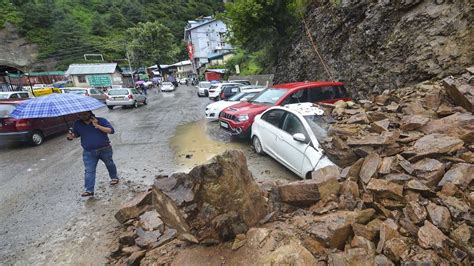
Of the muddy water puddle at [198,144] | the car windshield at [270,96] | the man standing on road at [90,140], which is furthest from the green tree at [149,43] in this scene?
the man standing on road at [90,140]

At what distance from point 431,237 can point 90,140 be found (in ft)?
17.2

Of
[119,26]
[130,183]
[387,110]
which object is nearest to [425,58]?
[387,110]

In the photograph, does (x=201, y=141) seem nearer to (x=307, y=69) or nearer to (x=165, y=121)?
(x=165, y=121)

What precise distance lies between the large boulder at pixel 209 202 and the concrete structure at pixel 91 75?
45549 mm

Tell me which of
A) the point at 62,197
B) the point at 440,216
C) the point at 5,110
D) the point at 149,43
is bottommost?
the point at 62,197

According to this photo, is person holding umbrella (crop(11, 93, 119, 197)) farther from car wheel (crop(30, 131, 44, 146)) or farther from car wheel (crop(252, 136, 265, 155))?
car wheel (crop(30, 131, 44, 146))

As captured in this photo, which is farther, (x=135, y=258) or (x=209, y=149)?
(x=209, y=149)

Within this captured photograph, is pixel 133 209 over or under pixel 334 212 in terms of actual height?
under

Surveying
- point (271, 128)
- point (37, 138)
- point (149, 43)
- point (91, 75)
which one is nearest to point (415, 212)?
point (271, 128)

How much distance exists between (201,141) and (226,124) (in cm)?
109

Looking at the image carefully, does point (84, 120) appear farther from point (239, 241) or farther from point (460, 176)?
point (460, 176)

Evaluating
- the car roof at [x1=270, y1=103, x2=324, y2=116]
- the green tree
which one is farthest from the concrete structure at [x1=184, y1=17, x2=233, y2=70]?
the car roof at [x1=270, y1=103, x2=324, y2=116]

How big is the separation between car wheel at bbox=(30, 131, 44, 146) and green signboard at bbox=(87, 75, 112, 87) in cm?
3852

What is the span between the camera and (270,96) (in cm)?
802
